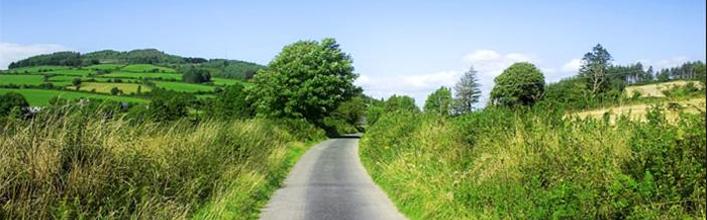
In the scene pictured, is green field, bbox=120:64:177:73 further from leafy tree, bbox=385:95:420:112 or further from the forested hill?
leafy tree, bbox=385:95:420:112

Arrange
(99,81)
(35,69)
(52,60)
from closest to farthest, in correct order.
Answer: (99,81) < (35,69) < (52,60)

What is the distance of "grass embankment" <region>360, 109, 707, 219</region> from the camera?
828 centimetres

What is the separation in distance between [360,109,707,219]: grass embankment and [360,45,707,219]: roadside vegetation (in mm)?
19

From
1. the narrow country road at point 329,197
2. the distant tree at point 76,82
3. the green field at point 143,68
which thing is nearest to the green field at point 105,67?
the green field at point 143,68

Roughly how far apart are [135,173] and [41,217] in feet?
9.29

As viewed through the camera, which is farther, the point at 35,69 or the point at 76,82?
the point at 35,69

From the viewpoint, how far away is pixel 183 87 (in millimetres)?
80812

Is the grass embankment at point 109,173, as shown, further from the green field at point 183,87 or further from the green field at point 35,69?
the green field at point 183,87

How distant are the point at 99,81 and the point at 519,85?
182 feet

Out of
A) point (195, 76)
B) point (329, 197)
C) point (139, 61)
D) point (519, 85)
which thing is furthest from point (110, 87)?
point (329, 197)

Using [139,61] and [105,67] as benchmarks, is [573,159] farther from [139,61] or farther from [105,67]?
[139,61]

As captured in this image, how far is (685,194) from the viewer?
8320 mm

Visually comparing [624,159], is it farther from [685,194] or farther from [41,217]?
[41,217]

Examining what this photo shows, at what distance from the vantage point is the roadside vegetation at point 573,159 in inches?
327
